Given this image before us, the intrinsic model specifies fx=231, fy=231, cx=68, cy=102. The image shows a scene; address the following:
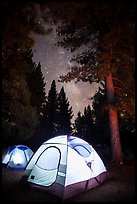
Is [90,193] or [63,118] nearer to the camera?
[90,193]

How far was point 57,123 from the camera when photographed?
4166cm

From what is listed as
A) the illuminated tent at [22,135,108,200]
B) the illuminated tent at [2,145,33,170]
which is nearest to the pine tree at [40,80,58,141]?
the illuminated tent at [2,145,33,170]

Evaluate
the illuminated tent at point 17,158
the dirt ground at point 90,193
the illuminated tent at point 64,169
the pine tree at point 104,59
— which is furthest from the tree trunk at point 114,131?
the illuminated tent at point 17,158

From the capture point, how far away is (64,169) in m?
7.23

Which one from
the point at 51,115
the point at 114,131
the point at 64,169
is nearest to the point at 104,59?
the point at 114,131

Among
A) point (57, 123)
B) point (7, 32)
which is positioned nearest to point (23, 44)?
point (7, 32)

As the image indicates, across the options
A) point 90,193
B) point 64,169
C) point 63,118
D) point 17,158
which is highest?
point 63,118

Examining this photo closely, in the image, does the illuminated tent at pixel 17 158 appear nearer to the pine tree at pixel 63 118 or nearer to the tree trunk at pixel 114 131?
the tree trunk at pixel 114 131

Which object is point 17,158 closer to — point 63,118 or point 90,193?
point 90,193

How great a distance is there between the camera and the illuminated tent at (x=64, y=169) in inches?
278

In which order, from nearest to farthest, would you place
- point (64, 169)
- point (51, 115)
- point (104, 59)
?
1. point (64, 169)
2. point (104, 59)
3. point (51, 115)

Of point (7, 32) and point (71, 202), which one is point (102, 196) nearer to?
point (71, 202)

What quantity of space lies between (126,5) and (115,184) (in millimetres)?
6335

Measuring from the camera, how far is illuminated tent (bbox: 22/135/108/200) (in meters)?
7.05
